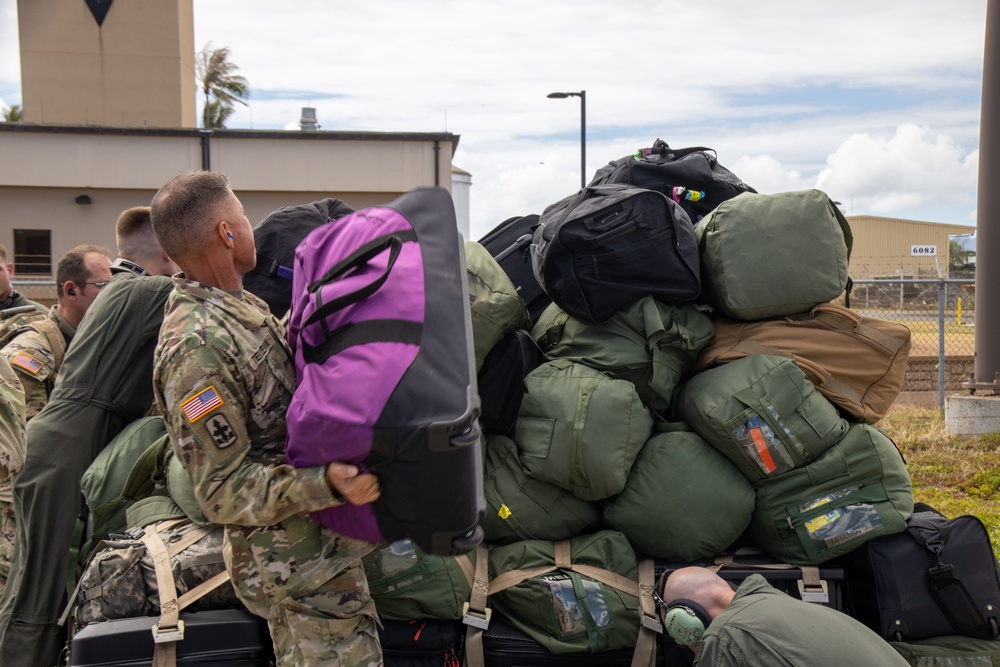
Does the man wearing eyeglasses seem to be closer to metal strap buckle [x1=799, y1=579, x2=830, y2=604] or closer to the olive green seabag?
the olive green seabag

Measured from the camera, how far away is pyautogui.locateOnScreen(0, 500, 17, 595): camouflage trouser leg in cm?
401

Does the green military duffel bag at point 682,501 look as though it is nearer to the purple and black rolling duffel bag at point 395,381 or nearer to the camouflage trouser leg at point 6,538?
the purple and black rolling duffel bag at point 395,381

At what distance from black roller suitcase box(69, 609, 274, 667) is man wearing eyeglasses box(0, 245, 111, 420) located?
174cm

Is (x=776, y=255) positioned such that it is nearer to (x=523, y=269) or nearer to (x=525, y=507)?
(x=523, y=269)

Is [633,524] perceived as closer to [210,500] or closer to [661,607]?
[661,607]

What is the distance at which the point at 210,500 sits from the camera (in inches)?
87.9

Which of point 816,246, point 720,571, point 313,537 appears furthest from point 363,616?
point 816,246

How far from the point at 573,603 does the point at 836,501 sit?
1039 mm

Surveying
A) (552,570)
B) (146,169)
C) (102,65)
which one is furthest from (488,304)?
(102,65)

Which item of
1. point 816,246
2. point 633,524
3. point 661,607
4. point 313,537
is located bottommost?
point 661,607

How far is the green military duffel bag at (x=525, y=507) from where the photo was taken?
3166 millimetres

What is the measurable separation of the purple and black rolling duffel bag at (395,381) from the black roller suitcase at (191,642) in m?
0.72

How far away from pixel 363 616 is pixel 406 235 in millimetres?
1164

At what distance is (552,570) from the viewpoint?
3082mm
